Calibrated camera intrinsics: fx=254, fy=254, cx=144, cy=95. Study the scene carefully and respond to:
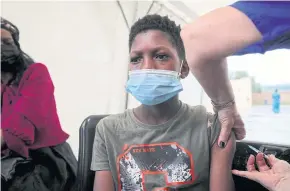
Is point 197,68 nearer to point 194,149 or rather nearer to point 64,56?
point 194,149

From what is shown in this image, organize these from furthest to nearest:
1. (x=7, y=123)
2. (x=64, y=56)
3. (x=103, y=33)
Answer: (x=103, y=33)
(x=64, y=56)
(x=7, y=123)

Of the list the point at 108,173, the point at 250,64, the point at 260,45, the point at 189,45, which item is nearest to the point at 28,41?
the point at 108,173

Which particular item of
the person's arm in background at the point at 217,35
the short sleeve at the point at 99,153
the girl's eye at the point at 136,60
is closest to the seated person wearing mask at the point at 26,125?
the short sleeve at the point at 99,153

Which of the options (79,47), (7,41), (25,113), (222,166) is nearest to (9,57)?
(7,41)

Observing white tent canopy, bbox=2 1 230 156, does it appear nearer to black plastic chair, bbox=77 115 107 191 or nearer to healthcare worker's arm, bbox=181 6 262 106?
black plastic chair, bbox=77 115 107 191

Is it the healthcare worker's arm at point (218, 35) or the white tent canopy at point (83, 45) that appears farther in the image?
the white tent canopy at point (83, 45)

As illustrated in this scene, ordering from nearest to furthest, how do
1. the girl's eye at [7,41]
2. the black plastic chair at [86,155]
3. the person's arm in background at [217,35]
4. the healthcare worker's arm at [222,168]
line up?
1. the person's arm in background at [217,35]
2. the girl's eye at [7,41]
3. the healthcare worker's arm at [222,168]
4. the black plastic chair at [86,155]

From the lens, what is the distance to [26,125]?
723mm

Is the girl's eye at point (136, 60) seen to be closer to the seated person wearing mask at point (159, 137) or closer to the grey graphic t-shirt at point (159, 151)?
the seated person wearing mask at point (159, 137)

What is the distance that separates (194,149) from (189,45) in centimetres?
48

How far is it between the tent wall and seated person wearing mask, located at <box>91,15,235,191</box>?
0.71 feet

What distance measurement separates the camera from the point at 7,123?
0.69 meters

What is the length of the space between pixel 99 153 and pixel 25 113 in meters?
0.29

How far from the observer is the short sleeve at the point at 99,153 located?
881 millimetres
